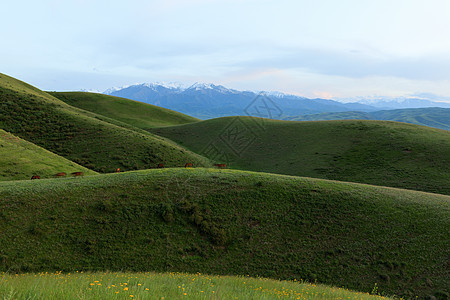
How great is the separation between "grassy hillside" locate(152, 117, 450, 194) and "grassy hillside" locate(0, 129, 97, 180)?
26.5 meters

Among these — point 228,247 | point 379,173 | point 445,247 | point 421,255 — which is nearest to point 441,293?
point 421,255

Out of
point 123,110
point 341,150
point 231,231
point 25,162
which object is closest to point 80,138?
point 25,162

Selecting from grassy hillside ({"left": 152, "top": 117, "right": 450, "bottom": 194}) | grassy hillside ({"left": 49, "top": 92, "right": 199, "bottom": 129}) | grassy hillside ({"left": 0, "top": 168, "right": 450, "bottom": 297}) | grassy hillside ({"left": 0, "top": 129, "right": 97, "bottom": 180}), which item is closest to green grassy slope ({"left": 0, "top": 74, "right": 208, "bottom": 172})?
grassy hillside ({"left": 0, "top": 129, "right": 97, "bottom": 180})

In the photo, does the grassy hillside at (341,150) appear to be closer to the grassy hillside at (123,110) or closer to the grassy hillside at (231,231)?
the grassy hillside at (231,231)

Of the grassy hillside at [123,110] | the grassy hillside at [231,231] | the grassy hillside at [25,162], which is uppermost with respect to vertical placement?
the grassy hillside at [123,110]

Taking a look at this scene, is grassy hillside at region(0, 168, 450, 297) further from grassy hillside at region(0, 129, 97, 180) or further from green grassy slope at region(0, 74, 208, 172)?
green grassy slope at region(0, 74, 208, 172)

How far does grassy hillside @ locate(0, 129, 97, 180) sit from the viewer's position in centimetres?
3049

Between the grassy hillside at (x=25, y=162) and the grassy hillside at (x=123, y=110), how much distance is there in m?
60.8

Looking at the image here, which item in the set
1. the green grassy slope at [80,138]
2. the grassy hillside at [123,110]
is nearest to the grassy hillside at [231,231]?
the green grassy slope at [80,138]

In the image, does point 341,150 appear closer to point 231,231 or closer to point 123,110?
point 231,231

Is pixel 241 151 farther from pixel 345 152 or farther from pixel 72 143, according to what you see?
pixel 72 143

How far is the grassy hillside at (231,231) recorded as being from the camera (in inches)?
612

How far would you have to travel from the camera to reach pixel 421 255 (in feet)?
55.7

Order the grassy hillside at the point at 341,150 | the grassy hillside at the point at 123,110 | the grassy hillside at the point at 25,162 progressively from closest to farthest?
the grassy hillside at the point at 25,162 < the grassy hillside at the point at 341,150 < the grassy hillside at the point at 123,110
